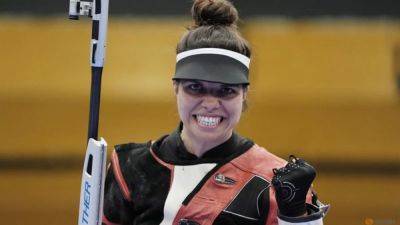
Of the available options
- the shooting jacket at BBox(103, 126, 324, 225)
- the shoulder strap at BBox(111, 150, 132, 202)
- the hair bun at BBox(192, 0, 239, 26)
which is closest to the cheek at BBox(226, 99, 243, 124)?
the shooting jacket at BBox(103, 126, 324, 225)

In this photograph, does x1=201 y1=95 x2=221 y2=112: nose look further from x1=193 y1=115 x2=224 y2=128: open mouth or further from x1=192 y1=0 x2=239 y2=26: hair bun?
x1=192 y1=0 x2=239 y2=26: hair bun

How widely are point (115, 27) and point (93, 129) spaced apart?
2.47 m

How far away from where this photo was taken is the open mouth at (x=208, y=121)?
1.77 metres

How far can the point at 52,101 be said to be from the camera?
14.0 feet

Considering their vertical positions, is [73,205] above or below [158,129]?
below

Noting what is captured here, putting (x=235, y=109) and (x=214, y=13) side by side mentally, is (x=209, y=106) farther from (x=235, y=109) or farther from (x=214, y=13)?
(x=214, y=13)

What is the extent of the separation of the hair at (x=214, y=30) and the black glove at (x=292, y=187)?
35 centimetres

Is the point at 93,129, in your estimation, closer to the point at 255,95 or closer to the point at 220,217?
the point at 220,217

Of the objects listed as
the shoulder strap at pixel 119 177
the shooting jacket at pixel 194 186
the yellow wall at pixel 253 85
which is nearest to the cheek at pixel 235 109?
the shooting jacket at pixel 194 186

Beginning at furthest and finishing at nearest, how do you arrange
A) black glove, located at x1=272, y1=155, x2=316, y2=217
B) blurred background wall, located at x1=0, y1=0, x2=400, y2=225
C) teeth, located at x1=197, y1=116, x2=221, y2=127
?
blurred background wall, located at x1=0, y1=0, x2=400, y2=225 → teeth, located at x1=197, y1=116, x2=221, y2=127 → black glove, located at x1=272, y1=155, x2=316, y2=217

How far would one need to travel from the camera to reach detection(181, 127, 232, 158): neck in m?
1.85

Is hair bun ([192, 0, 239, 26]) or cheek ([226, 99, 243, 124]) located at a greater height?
hair bun ([192, 0, 239, 26])

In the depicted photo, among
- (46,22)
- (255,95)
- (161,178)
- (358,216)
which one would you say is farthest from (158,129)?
(161,178)

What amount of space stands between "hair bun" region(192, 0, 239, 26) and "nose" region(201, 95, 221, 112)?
0.24 m
